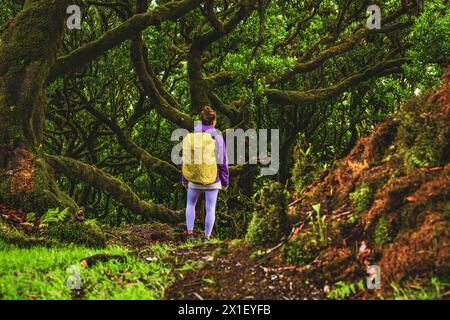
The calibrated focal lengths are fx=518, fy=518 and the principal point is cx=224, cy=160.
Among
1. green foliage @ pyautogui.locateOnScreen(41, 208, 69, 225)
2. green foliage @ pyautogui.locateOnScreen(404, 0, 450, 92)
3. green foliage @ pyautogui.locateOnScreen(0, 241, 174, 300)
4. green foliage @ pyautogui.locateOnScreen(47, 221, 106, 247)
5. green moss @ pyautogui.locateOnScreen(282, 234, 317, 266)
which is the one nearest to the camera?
green foliage @ pyautogui.locateOnScreen(0, 241, 174, 300)

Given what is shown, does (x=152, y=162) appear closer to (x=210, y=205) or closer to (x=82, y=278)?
(x=210, y=205)

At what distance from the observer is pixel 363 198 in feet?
19.1

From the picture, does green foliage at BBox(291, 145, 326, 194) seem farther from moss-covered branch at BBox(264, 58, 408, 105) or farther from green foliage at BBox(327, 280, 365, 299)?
moss-covered branch at BBox(264, 58, 408, 105)

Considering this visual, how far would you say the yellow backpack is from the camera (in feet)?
28.8

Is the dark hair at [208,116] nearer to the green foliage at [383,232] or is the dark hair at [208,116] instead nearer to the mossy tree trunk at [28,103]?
the mossy tree trunk at [28,103]

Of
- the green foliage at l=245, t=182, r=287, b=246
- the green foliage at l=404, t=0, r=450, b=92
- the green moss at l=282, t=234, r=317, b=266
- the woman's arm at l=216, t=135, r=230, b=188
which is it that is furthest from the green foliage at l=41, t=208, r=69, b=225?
the green foliage at l=404, t=0, r=450, b=92

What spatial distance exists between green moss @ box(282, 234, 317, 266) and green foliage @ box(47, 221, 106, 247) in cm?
473

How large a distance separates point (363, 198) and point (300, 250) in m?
0.92

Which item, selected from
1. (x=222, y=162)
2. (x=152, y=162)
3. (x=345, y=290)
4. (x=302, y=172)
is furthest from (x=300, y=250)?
(x=152, y=162)

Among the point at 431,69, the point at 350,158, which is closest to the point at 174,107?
the point at 431,69

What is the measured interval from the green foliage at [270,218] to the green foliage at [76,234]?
12.7 ft

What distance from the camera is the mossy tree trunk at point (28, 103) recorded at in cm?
1008

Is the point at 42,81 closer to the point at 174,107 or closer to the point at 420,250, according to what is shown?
the point at 174,107

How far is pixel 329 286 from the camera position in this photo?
522 centimetres
